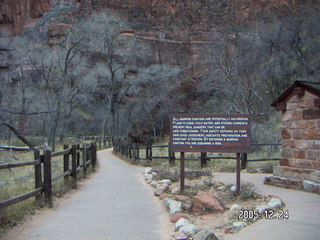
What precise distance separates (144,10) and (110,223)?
6150 centimetres

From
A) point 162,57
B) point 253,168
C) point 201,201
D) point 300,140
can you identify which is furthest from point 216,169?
point 162,57

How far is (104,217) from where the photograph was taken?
7102 millimetres

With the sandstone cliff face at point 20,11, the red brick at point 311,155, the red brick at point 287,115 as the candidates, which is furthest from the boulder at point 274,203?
the sandstone cliff face at point 20,11

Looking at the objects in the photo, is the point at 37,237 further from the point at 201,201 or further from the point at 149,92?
the point at 149,92

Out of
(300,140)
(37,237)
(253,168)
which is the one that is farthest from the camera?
(253,168)

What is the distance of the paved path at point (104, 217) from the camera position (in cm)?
589

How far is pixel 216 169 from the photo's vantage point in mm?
14250

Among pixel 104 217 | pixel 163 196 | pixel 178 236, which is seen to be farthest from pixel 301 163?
pixel 104 217

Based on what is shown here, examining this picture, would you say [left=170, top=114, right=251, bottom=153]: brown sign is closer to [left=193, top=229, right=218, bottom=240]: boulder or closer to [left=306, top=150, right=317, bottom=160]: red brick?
[left=306, top=150, right=317, bottom=160]: red brick

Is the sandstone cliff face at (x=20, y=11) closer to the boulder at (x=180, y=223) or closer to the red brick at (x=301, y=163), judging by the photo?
the red brick at (x=301, y=163)

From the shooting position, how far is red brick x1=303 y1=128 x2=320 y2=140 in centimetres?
882

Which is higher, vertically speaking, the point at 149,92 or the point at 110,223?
the point at 149,92

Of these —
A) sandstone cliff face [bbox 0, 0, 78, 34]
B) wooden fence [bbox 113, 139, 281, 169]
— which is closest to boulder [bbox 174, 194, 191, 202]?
wooden fence [bbox 113, 139, 281, 169]
